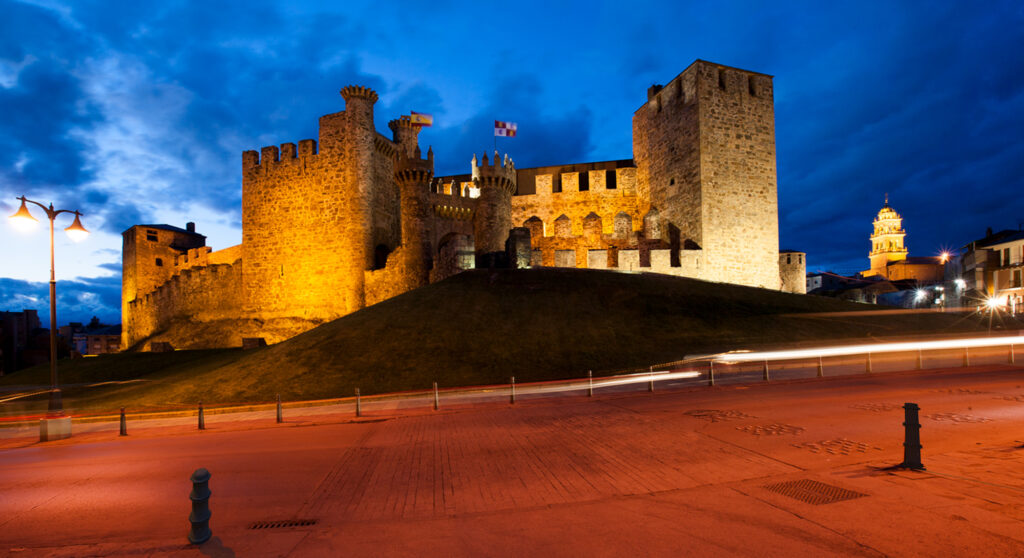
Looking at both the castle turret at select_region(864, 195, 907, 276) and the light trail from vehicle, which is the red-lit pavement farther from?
the castle turret at select_region(864, 195, 907, 276)

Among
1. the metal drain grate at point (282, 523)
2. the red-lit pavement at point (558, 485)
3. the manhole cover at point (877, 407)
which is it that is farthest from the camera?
the manhole cover at point (877, 407)

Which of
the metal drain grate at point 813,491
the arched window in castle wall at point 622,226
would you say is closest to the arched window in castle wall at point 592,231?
the arched window in castle wall at point 622,226

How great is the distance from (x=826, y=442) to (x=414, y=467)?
21.2ft

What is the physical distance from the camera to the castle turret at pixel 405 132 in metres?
39.1

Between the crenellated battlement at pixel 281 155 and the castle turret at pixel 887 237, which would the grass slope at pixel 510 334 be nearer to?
the crenellated battlement at pixel 281 155

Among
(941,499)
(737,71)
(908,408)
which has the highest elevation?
(737,71)

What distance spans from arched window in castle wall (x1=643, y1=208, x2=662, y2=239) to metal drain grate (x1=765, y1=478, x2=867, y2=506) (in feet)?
124

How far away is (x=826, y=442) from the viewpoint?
7.59 metres

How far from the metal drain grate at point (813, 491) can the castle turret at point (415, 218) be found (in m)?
27.5

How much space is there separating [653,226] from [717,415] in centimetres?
3426

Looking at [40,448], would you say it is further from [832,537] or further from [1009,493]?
[1009,493]

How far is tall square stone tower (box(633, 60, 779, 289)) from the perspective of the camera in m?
37.1

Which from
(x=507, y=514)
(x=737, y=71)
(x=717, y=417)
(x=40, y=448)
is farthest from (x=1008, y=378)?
(x=737, y=71)

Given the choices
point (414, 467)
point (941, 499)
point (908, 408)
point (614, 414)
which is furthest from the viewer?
point (614, 414)
